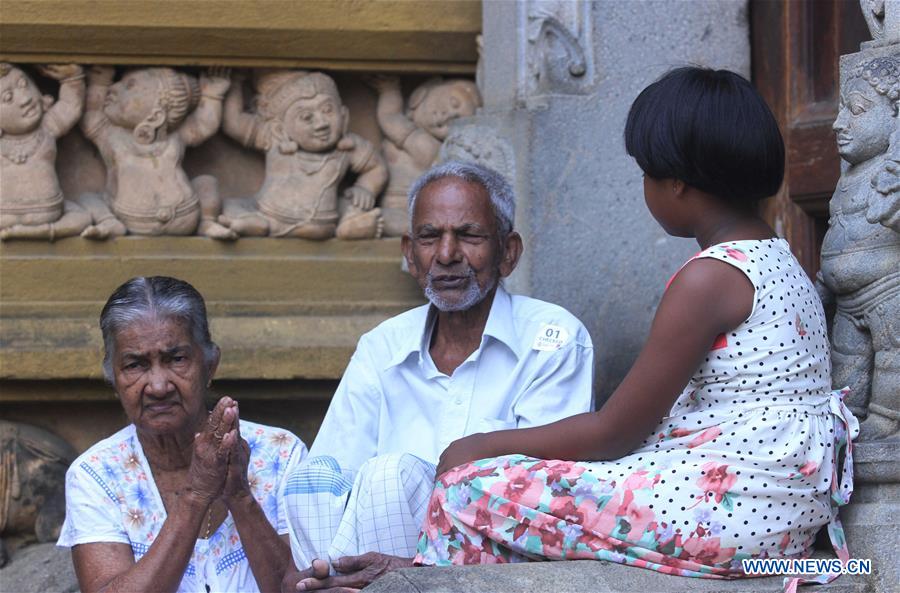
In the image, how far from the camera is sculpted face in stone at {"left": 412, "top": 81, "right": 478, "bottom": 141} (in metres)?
5.06

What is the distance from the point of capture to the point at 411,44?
500 cm

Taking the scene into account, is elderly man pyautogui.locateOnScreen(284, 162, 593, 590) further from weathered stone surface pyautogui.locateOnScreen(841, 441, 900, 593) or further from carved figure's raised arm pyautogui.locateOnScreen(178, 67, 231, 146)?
carved figure's raised arm pyautogui.locateOnScreen(178, 67, 231, 146)

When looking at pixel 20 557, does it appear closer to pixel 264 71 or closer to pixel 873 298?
pixel 264 71

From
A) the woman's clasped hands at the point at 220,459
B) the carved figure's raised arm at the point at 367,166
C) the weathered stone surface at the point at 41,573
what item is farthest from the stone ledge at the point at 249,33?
the woman's clasped hands at the point at 220,459

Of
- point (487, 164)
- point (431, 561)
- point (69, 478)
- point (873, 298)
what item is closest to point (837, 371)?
point (873, 298)

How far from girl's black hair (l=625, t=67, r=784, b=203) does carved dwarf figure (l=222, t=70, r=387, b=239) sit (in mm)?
1928

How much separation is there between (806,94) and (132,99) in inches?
85.8

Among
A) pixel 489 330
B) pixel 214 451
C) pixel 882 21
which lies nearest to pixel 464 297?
pixel 489 330

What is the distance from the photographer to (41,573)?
182 inches

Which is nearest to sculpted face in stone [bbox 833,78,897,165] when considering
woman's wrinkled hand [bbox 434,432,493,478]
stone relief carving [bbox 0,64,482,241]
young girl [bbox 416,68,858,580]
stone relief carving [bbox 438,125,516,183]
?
young girl [bbox 416,68,858,580]

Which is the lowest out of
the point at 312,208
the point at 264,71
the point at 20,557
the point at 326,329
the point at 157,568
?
the point at 20,557

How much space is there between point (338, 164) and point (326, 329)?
1.86 feet

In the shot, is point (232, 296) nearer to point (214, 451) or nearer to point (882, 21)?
point (214, 451)

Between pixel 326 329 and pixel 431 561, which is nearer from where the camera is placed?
pixel 431 561
